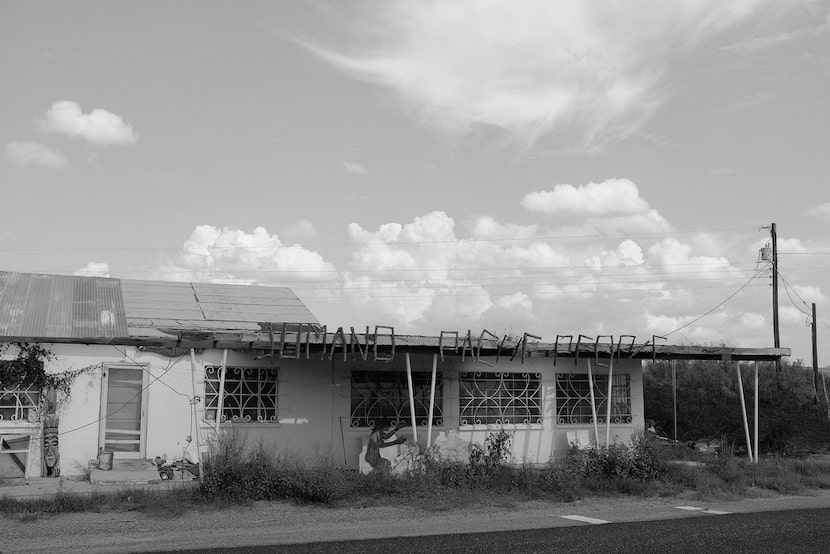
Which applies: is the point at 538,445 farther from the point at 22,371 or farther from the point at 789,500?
the point at 22,371

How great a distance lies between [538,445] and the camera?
17516mm

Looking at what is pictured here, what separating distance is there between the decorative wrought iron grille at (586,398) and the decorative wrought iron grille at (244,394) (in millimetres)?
6437

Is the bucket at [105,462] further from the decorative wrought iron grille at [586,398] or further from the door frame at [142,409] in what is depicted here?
the decorative wrought iron grille at [586,398]

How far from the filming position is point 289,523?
36.0 feet

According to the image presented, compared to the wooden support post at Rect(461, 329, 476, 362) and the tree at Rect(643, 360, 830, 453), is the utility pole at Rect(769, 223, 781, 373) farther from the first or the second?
the wooden support post at Rect(461, 329, 476, 362)

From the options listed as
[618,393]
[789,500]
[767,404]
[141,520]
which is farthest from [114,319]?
[767,404]

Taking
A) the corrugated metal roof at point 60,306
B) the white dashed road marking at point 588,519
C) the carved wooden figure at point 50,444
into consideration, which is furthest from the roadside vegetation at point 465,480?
the corrugated metal roof at point 60,306

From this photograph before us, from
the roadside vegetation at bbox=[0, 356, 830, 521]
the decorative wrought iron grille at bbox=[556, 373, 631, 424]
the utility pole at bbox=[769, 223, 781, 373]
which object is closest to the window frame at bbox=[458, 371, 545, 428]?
the decorative wrought iron grille at bbox=[556, 373, 631, 424]

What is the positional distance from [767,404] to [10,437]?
18878 millimetres

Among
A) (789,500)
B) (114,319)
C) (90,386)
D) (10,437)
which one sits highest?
(114,319)

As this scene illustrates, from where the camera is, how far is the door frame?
48.0 ft

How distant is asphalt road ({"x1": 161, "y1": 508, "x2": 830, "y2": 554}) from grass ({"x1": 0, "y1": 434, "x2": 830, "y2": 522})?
258 centimetres

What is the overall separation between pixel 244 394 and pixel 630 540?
8.32 metres

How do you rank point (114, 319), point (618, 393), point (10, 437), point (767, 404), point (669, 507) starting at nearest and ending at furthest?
point (669, 507) < point (10, 437) < point (114, 319) < point (618, 393) < point (767, 404)
